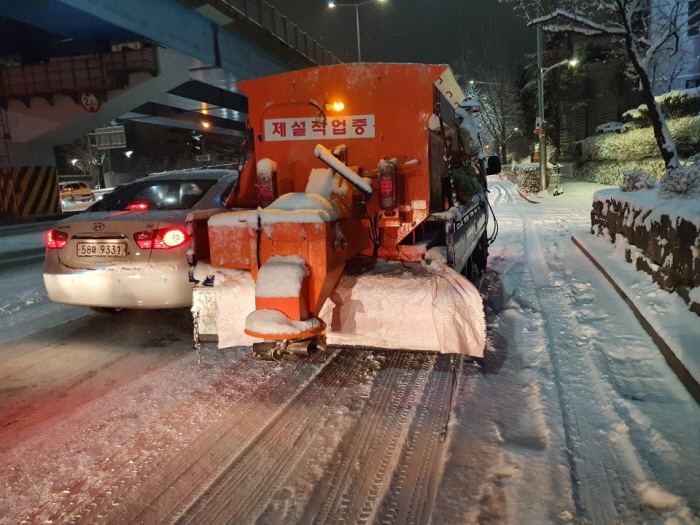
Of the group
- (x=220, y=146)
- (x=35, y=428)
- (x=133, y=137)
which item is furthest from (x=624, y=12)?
(x=133, y=137)

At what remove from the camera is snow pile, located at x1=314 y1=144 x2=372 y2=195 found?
4418mm

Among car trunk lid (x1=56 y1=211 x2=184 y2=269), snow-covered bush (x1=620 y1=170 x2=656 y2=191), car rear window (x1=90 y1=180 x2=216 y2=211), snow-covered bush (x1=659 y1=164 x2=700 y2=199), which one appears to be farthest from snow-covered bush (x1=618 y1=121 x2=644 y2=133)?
car trunk lid (x1=56 y1=211 x2=184 y2=269)

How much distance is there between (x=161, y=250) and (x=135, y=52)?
19.6 meters

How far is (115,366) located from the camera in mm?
4828

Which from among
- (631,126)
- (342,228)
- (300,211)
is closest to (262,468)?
(300,211)

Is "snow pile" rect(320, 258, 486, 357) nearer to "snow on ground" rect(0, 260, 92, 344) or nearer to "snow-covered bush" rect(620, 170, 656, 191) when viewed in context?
"snow on ground" rect(0, 260, 92, 344)

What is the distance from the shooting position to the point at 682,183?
6.22 meters

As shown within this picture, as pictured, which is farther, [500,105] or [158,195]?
[500,105]

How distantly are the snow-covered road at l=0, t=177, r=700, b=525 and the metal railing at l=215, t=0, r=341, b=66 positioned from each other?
20.2m

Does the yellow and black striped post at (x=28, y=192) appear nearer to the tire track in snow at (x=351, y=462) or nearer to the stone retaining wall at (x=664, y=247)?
the stone retaining wall at (x=664, y=247)

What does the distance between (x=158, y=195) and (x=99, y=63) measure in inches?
763

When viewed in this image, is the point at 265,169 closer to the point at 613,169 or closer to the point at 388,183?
the point at 388,183

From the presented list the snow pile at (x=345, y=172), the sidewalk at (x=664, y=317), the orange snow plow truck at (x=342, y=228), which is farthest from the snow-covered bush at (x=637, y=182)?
the snow pile at (x=345, y=172)

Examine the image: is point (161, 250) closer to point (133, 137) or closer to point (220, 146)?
point (220, 146)
